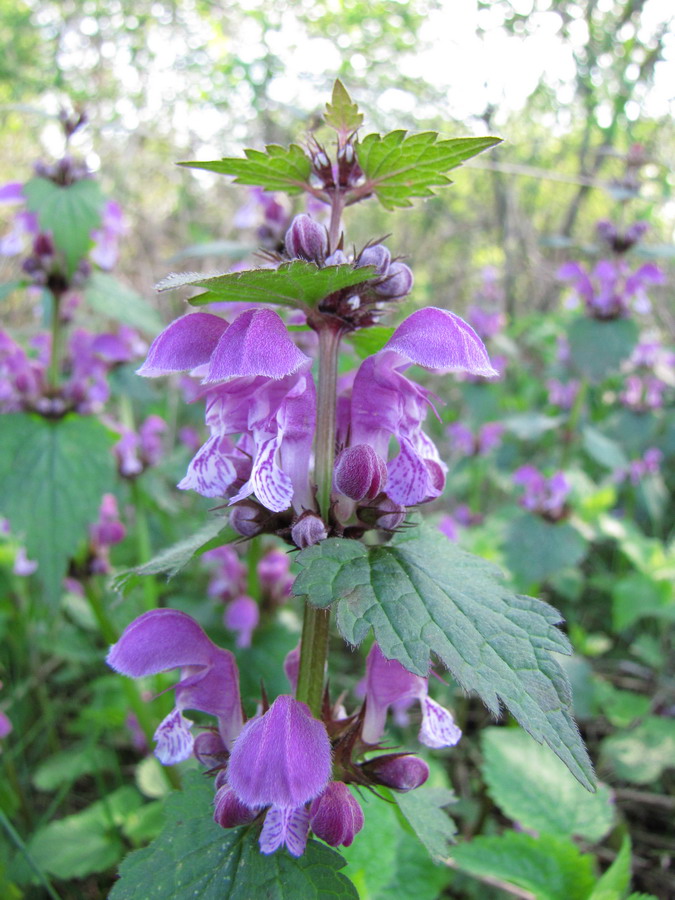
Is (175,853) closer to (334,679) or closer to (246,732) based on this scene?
(246,732)

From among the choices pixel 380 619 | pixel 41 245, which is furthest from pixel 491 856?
pixel 41 245

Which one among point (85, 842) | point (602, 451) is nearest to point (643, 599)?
point (602, 451)

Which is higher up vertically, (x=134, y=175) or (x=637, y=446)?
(x=134, y=175)

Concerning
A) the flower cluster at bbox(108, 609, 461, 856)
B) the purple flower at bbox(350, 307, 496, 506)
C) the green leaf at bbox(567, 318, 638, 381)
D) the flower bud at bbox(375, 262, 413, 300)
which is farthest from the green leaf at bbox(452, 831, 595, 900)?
the green leaf at bbox(567, 318, 638, 381)

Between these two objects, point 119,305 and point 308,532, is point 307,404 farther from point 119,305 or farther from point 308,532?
point 119,305

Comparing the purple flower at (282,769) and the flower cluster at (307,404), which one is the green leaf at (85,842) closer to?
the purple flower at (282,769)

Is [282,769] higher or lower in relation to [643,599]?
higher
